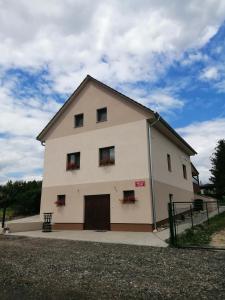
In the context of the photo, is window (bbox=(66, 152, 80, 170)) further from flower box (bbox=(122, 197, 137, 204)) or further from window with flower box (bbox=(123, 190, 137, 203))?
flower box (bbox=(122, 197, 137, 204))

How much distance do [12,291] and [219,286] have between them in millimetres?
4012

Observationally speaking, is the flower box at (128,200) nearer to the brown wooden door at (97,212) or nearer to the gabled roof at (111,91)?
the brown wooden door at (97,212)

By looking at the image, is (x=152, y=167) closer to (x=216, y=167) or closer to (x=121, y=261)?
(x=121, y=261)

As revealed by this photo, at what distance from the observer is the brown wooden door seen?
50.7 ft

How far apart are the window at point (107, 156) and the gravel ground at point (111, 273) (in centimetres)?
697

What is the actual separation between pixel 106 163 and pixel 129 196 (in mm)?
2471

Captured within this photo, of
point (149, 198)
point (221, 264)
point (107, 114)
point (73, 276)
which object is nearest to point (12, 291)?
point (73, 276)

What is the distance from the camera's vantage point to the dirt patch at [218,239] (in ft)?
32.2

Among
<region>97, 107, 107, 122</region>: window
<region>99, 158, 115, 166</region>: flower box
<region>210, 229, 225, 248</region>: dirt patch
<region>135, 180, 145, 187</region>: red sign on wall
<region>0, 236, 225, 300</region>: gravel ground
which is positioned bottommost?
<region>0, 236, 225, 300</region>: gravel ground

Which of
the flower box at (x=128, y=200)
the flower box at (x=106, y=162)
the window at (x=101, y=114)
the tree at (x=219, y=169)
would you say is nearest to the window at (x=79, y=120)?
the window at (x=101, y=114)

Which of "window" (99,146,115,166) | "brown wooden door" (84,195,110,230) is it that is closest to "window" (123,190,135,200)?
"brown wooden door" (84,195,110,230)

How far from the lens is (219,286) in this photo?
5301 millimetres

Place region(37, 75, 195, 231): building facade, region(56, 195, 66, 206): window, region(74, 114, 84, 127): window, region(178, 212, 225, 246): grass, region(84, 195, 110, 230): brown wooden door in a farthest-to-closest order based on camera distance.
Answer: region(74, 114, 84, 127): window, region(56, 195, 66, 206): window, region(84, 195, 110, 230): brown wooden door, region(37, 75, 195, 231): building facade, region(178, 212, 225, 246): grass

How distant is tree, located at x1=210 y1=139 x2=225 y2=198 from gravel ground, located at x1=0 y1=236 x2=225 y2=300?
26.0 m
